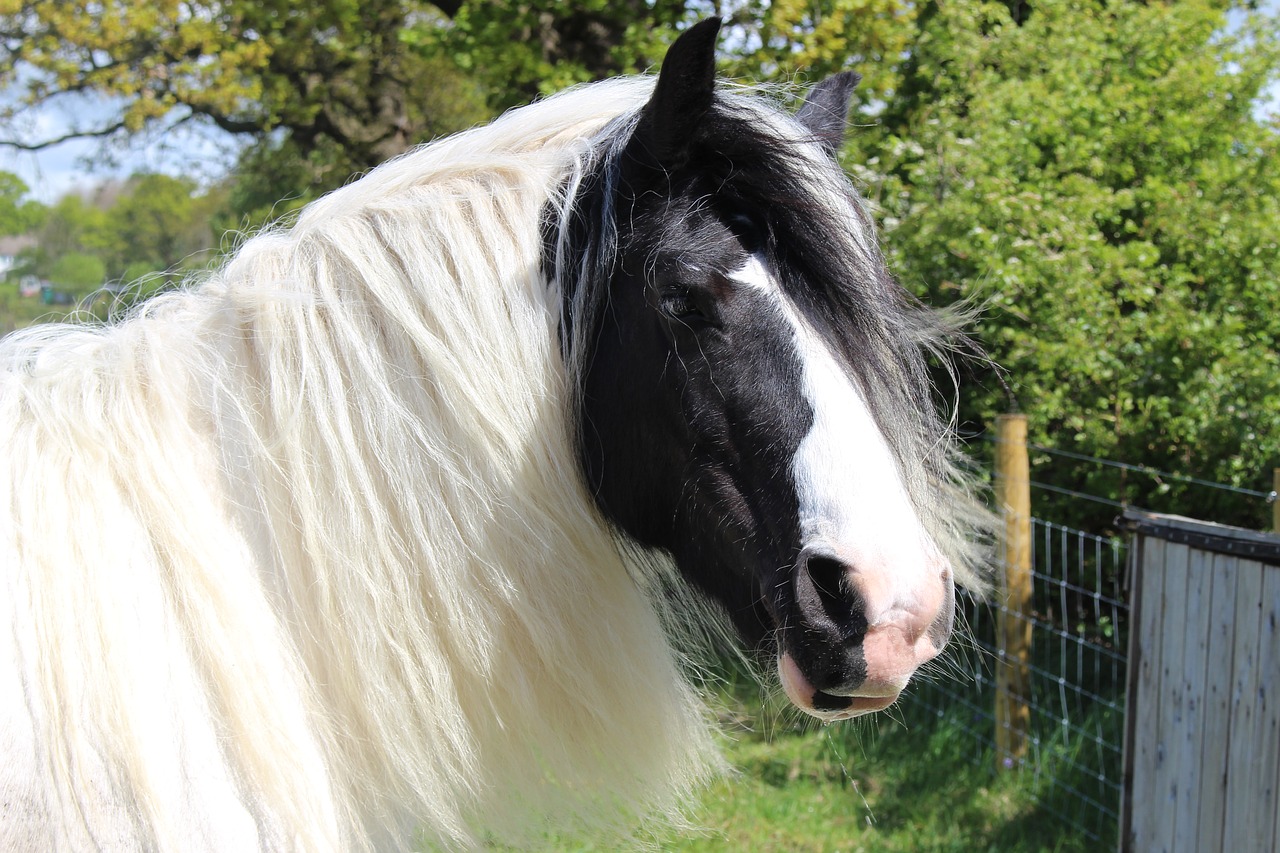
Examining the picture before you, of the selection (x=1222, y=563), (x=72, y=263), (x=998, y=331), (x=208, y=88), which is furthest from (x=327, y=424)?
(x=72, y=263)

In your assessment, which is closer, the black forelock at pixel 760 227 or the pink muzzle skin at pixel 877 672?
the pink muzzle skin at pixel 877 672

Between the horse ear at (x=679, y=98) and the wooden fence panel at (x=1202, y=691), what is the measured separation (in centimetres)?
214

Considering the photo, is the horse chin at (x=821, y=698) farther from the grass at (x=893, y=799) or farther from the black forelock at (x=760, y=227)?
the grass at (x=893, y=799)

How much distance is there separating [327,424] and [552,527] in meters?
0.37

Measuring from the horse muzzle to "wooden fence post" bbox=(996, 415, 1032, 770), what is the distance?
2.81 metres

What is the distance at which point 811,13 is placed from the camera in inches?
219

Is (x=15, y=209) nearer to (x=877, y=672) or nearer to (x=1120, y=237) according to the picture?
(x=1120, y=237)

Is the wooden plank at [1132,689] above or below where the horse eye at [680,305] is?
below

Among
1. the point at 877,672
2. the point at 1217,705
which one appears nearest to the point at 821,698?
the point at 877,672

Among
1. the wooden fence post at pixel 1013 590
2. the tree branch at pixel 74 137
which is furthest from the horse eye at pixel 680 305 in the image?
the tree branch at pixel 74 137

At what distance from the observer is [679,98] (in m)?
1.34

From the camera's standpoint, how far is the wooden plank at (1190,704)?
2.74m

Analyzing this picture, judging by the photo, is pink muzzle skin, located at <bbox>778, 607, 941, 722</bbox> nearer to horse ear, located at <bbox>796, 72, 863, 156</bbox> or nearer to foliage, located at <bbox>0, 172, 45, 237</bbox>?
horse ear, located at <bbox>796, 72, 863, 156</bbox>

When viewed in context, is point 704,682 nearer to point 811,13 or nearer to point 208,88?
point 811,13
